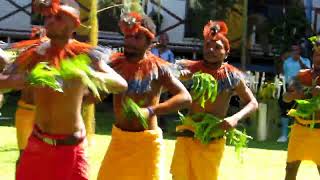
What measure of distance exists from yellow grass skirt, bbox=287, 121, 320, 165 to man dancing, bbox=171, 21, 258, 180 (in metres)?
1.23

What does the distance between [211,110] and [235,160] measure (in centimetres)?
437

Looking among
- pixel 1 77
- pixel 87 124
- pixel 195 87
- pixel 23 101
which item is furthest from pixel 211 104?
pixel 87 124

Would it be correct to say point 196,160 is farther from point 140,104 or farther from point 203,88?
point 140,104

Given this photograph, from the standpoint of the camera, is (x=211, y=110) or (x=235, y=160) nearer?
(x=211, y=110)

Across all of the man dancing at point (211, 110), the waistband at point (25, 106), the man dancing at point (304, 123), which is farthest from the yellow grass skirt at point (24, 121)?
the man dancing at point (304, 123)

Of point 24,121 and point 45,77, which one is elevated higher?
point 45,77

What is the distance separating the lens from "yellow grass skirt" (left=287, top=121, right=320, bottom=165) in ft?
24.9

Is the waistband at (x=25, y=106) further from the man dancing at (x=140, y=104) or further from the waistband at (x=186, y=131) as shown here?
the man dancing at (x=140, y=104)

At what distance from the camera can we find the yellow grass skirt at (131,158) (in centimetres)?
554

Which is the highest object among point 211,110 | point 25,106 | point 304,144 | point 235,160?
point 211,110

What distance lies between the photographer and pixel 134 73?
5.60m

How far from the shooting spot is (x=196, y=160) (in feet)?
20.7

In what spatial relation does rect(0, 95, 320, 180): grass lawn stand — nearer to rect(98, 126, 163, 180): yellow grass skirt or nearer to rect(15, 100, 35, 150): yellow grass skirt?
rect(15, 100, 35, 150): yellow grass skirt

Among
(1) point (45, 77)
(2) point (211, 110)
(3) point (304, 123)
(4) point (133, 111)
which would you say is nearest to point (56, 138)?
(1) point (45, 77)
